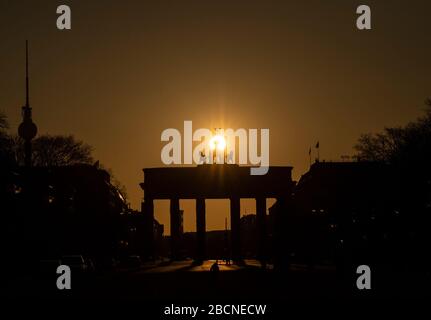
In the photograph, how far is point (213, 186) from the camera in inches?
5846

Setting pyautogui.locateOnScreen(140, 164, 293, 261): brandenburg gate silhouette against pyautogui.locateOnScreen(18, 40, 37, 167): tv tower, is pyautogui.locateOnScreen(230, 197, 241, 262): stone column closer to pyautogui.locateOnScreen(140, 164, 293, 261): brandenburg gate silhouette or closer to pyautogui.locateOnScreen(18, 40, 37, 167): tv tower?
pyautogui.locateOnScreen(140, 164, 293, 261): brandenburg gate silhouette

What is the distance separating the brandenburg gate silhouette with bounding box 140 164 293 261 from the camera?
5846 inches

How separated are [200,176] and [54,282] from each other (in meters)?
92.6

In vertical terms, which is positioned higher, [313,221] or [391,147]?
[391,147]

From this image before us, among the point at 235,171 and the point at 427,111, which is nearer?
the point at 427,111

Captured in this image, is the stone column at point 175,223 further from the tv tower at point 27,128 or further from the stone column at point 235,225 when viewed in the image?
the tv tower at point 27,128

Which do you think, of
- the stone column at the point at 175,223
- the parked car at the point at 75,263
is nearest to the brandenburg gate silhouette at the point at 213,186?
the stone column at the point at 175,223

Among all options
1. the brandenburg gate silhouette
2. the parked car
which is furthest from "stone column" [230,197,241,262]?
the parked car

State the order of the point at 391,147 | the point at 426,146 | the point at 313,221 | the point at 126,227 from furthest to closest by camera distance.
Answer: the point at 126,227
the point at 313,221
the point at 391,147
the point at 426,146

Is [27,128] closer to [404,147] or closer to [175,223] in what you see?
[404,147]

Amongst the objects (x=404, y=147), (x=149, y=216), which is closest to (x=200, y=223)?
(x=149, y=216)

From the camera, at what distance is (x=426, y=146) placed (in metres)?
89.1
